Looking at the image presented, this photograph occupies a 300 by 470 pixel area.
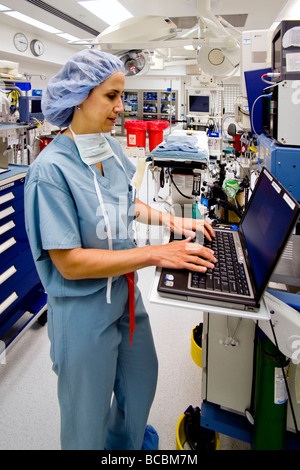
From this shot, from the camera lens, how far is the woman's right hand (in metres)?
0.93

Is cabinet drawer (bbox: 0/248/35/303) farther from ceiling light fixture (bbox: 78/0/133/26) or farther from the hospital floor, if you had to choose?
ceiling light fixture (bbox: 78/0/133/26)

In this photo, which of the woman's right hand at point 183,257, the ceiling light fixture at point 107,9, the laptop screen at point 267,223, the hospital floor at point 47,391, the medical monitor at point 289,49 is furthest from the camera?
the ceiling light fixture at point 107,9

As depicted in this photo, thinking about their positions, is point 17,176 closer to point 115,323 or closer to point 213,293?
point 115,323

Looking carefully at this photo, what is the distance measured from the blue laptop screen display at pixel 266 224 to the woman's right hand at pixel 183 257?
146 mm

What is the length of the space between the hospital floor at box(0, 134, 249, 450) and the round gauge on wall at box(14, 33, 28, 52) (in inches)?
248

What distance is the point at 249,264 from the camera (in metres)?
1.01

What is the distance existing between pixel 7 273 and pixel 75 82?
1298mm

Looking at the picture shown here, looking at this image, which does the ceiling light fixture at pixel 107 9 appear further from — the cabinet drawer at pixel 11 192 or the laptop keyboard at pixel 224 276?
the laptop keyboard at pixel 224 276

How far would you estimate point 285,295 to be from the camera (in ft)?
3.15

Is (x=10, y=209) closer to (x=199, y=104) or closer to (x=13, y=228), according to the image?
(x=13, y=228)

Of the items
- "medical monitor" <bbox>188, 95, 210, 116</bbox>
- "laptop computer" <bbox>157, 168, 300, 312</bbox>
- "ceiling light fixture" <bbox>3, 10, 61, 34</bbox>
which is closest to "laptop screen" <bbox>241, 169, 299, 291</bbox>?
"laptop computer" <bbox>157, 168, 300, 312</bbox>

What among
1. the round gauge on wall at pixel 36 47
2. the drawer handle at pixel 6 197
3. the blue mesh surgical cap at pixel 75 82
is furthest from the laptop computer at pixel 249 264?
the round gauge on wall at pixel 36 47

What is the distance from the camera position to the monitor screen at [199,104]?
5703mm

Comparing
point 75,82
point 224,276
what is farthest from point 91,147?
point 224,276
